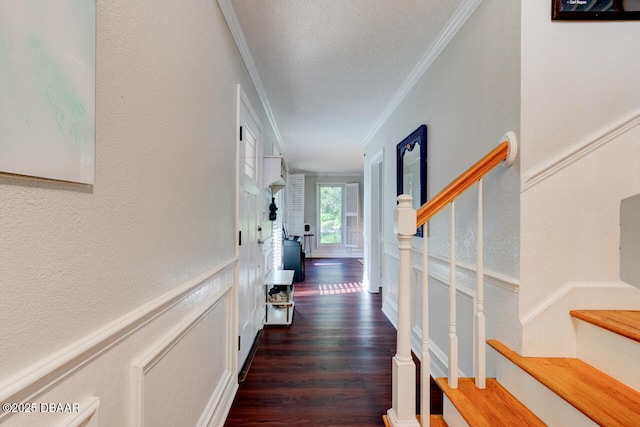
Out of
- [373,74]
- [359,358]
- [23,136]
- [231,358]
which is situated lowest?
[359,358]

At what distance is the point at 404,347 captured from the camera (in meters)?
1.31

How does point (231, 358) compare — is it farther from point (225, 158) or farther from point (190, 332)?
point (225, 158)

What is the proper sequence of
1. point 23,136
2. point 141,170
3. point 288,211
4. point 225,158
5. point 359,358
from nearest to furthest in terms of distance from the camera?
point 23,136
point 141,170
point 225,158
point 359,358
point 288,211

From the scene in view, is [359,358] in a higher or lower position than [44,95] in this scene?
lower

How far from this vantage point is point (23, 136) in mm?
504

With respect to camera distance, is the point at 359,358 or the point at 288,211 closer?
the point at 359,358

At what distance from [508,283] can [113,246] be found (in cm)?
151

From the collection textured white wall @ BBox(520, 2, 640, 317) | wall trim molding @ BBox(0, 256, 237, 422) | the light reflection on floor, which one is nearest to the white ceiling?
textured white wall @ BBox(520, 2, 640, 317)

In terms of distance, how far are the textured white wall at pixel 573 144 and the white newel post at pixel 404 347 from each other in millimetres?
490

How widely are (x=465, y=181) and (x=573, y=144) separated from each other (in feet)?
1.64

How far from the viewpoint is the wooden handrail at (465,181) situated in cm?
127

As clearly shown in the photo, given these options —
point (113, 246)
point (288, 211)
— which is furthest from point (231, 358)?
point (288, 211)

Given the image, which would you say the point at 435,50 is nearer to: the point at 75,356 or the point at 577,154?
the point at 577,154

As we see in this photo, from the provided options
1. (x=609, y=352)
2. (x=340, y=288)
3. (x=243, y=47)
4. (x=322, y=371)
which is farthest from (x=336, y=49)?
(x=340, y=288)
